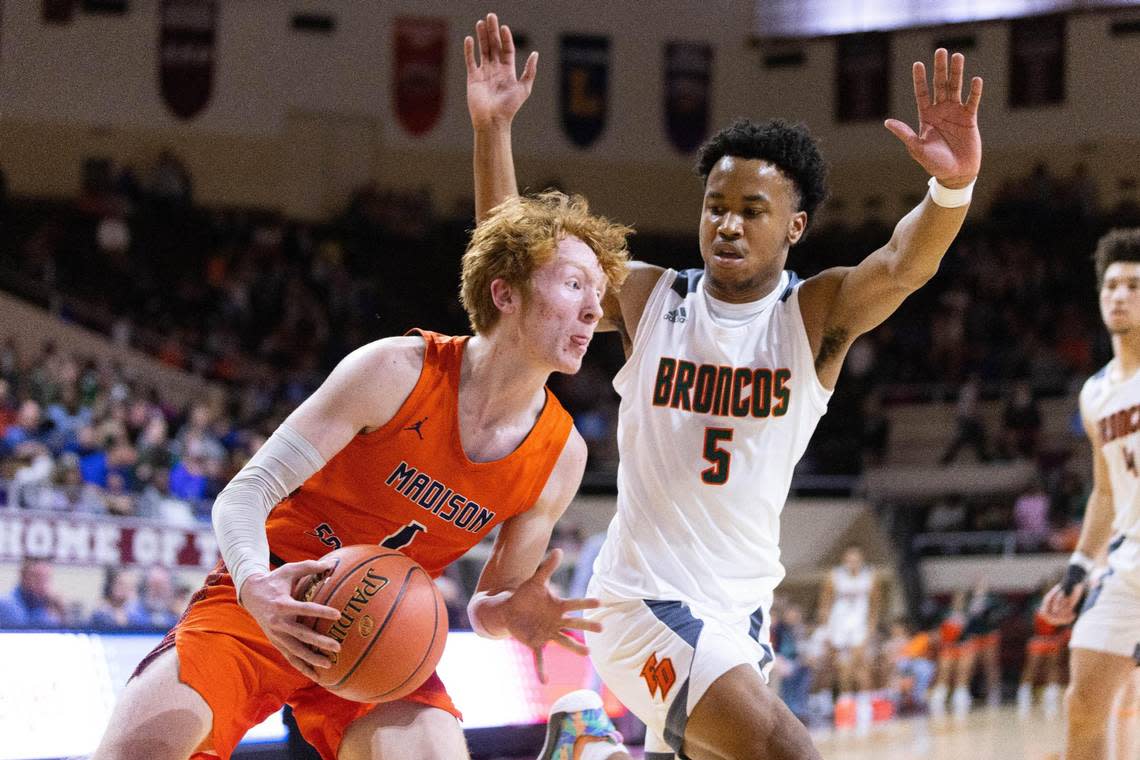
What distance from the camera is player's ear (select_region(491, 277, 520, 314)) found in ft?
12.8

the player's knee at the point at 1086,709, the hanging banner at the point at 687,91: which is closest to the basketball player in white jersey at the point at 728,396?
the player's knee at the point at 1086,709

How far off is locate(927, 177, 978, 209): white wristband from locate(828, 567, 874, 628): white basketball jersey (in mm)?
10535

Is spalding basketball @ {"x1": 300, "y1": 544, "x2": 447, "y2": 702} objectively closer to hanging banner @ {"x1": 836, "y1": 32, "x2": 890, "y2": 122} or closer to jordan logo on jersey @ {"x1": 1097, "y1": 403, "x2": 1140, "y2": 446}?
jordan logo on jersey @ {"x1": 1097, "y1": 403, "x2": 1140, "y2": 446}

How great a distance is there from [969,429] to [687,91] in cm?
745

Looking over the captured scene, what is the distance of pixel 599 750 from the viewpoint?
4.56 metres

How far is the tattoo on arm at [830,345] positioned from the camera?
4.24m

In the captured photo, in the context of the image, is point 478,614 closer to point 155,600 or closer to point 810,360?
point 810,360

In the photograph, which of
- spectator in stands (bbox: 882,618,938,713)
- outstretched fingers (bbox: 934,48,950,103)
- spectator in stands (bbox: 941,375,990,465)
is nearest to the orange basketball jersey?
outstretched fingers (bbox: 934,48,950,103)

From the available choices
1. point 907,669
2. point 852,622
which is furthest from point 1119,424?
point 907,669

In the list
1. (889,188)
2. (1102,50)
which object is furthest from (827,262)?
(1102,50)

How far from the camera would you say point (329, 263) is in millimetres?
20547

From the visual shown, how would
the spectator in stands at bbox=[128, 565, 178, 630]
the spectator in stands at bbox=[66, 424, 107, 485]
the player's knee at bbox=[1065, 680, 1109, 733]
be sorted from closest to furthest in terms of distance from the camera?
the player's knee at bbox=[1065, 680, 1109, 733] < the spectator in stands at bbox=[128, 565, 178, 630] < the spectator in stands at bbox=[66, 424, 107, 485]

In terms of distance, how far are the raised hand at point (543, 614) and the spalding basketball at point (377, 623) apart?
0.81ft

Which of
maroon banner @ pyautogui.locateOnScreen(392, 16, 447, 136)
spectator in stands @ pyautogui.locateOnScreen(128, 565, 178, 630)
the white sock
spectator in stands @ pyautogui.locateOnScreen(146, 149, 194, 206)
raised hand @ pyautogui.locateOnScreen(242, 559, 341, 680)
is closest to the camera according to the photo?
raised hand @ pyautogui.locateOnScreen(242, 559, 341, 680)
